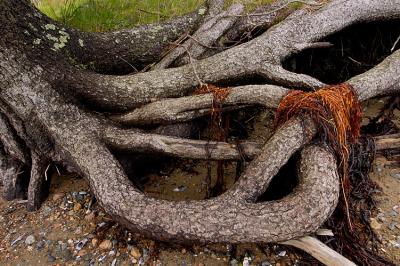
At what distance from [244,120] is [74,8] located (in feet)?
8.32

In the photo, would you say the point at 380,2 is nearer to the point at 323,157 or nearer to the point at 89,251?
the point at 323,157

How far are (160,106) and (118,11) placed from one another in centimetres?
224

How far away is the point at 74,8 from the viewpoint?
523 cm

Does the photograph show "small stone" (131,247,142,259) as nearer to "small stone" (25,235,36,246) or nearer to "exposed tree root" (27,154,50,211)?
"small stone" (25,235,36,246)

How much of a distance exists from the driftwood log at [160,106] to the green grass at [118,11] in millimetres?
589

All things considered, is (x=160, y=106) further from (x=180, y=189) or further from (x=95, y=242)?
(x=95, y=242)

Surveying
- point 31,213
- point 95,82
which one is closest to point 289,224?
point 95,82

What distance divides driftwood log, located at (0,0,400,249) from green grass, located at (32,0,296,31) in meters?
0.59

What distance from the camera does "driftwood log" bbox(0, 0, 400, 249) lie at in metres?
2.88

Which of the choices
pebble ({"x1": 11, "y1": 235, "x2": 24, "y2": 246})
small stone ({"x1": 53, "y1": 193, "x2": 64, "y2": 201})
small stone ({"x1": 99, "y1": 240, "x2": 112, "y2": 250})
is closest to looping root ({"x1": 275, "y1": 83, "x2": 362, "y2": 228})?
small stone ({"x1": 99, "y1": 240, "x2": 112, "y2": 250})

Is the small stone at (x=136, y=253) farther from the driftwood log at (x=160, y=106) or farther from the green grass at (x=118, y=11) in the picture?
the green grass at (x=118, y=11)

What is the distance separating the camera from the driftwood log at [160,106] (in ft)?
9.45

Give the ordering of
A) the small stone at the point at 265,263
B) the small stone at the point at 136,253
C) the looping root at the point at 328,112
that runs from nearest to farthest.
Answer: the looping root at the point at 328,112, the small stone at the point at 265,263, the small stone at the point at 136,253

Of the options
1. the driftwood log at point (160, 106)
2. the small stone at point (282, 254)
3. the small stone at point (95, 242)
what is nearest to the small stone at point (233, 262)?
the small stone at point (282, 254)
